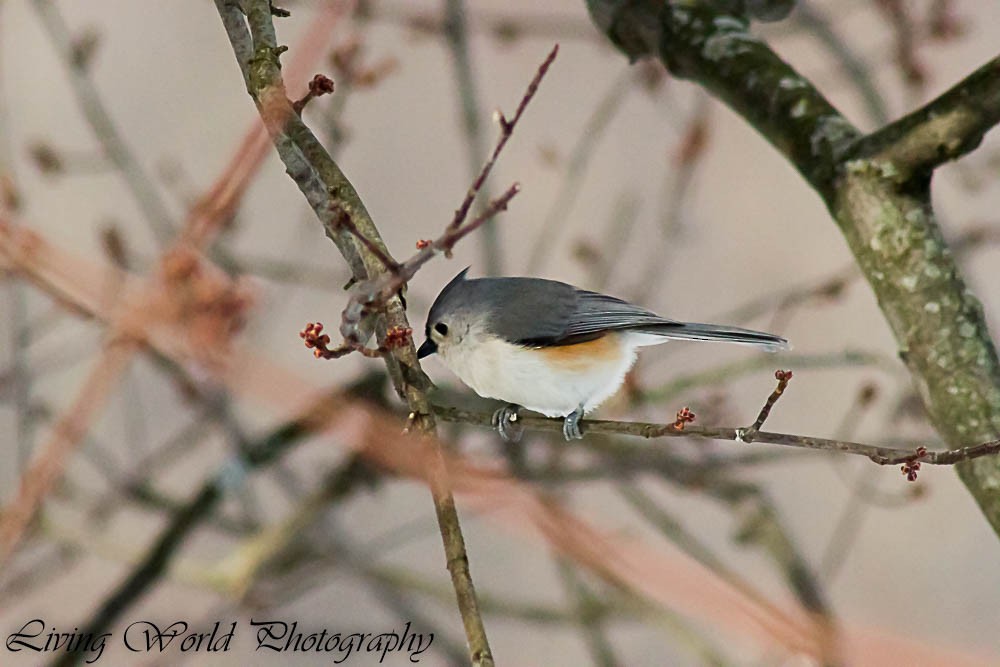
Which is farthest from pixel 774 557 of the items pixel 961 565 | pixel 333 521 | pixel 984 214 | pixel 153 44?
pixel 153 44

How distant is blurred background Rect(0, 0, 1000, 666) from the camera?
2.22 metres

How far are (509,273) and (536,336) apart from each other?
1078 mm

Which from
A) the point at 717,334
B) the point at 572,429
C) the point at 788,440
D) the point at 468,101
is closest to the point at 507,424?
the point at 572,429

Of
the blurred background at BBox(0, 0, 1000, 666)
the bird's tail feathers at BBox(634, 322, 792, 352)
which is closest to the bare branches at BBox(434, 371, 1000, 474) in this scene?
the bird's tail feathers at BBox(634, 322, 792, 352)

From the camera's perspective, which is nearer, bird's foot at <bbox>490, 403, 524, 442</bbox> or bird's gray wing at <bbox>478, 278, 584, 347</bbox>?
bird's foot at <bbox>490, 403, 524, 442</bbox>

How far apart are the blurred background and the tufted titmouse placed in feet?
1.62

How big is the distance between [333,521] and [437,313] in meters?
1.04

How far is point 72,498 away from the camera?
2354 mm

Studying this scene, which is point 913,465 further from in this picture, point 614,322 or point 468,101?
point 468,101

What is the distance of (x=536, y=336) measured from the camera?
1.57m

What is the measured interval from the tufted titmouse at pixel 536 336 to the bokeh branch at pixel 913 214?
0.24m

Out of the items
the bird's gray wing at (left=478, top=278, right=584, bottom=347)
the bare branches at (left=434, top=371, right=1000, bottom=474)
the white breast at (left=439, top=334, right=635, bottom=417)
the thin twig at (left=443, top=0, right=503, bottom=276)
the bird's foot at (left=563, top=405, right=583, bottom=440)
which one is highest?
the thin twig at (left=443, top=0, right=503, bottom=276)

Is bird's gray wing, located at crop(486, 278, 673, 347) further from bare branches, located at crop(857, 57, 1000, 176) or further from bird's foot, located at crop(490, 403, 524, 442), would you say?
bare branches, located at crop(857, 57, 1000, 176)

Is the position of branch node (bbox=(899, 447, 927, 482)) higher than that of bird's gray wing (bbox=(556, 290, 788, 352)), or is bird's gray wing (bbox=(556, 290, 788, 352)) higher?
bird's gray wing (bbox=(556, 290, 788, 352))
